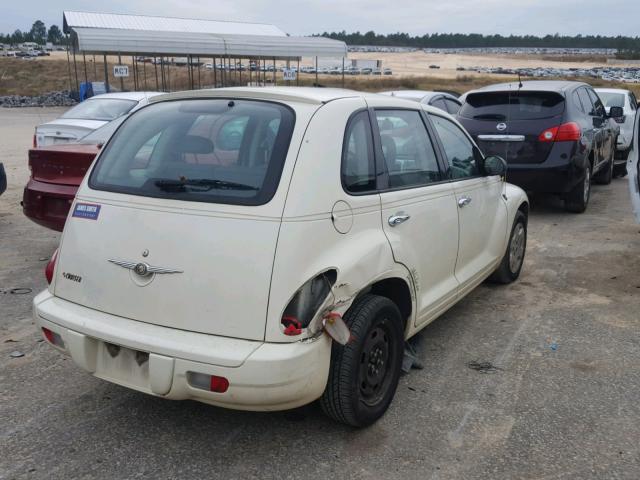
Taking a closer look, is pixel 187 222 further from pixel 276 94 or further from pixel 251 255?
pixel 276 94

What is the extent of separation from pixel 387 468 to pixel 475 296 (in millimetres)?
2842

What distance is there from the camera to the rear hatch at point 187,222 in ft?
9.25

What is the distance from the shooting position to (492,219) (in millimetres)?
4984

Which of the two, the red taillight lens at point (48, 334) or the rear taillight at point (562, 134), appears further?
the rear taillight at point (562, 134)

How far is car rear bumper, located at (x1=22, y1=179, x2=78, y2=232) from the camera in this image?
607cm

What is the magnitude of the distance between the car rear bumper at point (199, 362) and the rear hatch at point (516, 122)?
6284mm

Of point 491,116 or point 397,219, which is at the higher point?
point 491,116

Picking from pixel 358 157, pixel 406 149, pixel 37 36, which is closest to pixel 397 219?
pixel 358 157

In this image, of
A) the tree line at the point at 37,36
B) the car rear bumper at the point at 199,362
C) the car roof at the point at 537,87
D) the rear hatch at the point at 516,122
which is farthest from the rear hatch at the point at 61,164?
the tree line at the point at 37,36

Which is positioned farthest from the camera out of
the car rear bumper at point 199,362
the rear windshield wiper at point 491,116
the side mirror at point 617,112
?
the side mirror at point 617,112

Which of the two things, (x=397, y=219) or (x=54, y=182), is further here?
(x=54, y=182)

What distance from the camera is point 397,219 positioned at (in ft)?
11.5

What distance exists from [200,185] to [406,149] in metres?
1.43

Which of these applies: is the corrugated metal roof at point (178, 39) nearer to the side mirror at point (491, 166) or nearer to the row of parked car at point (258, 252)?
the side mirror at point (491, 166)
